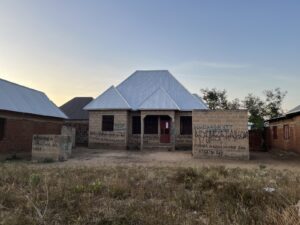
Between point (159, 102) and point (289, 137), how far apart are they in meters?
9.97

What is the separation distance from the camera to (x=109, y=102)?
26.1 meters

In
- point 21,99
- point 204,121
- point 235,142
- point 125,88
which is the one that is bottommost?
point 235,142

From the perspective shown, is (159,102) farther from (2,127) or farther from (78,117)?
(78,117)

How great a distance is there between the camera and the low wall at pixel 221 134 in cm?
1891

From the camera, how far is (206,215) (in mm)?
5863

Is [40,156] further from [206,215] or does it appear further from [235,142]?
[206,215]

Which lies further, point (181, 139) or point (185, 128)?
point (185, 128)

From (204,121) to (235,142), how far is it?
2263 mm

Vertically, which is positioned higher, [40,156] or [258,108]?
[258,108]

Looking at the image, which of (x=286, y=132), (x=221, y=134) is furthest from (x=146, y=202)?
(x=286, y=132)

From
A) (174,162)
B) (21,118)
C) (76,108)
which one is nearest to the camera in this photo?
(174,162)

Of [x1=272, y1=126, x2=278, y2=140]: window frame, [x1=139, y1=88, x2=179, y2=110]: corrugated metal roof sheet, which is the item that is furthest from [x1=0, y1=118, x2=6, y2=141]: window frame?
[x1=272, y1=126, x2=278, y2=140]: window frame

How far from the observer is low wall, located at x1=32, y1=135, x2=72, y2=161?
17328mm

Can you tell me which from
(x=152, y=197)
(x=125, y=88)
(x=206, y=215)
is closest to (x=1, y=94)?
(x=125, y=88)
